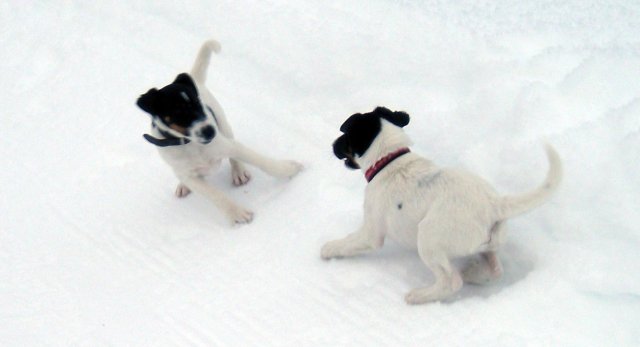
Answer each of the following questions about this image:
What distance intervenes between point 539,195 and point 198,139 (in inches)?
84.4

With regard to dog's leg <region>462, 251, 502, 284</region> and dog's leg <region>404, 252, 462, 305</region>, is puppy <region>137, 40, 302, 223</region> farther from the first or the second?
dog's leg <region>462, 251, 502, 284</region>

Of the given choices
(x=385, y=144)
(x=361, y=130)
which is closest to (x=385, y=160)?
(x=385, y=144)

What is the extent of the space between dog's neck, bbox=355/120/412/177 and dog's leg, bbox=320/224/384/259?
45 cm

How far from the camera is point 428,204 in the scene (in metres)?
2.96

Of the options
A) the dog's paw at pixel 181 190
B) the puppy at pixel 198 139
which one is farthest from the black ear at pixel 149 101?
the dog's paw at pixel 181 190

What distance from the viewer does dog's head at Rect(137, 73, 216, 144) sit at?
3379 millimetres

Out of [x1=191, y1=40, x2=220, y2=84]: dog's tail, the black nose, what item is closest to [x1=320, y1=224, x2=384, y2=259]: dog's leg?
the black nose

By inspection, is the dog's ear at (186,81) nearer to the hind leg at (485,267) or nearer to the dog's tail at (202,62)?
the dog's tail at (202,62)

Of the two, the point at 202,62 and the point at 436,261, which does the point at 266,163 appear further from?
the point at 436,261

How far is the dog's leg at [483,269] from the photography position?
10.4 feet

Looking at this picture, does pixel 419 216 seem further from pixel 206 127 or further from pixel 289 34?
pixel 289 34

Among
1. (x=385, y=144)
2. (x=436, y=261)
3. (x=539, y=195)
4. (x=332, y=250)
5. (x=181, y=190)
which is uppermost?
(x=539, y=195)

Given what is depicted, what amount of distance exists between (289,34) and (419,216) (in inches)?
104

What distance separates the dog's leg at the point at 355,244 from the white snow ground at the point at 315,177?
0.10 metres
